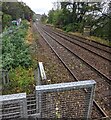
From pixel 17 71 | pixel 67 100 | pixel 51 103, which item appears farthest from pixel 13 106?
pixel 17 71

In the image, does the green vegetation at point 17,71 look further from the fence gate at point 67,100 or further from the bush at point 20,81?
the fence gate at point 67,100

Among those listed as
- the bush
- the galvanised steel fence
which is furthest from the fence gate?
the bush

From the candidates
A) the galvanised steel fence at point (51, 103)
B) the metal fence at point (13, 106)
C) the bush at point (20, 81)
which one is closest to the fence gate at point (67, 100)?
the galvanised steel fence at point (51, 103)

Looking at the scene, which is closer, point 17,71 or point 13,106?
point 13,106

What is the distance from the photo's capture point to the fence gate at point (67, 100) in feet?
11.3

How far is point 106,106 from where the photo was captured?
5.21 metres

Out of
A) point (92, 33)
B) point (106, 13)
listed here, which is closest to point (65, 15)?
Result: point (92, 33)

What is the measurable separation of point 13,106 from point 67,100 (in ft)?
3.75

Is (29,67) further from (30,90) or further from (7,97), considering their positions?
(7,97)

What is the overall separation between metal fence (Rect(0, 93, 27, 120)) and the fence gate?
285mm

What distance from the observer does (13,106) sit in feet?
10.8

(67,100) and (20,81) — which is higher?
(67,100)

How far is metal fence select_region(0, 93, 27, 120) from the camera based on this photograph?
10.2ft

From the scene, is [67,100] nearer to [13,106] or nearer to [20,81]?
[13,106]
